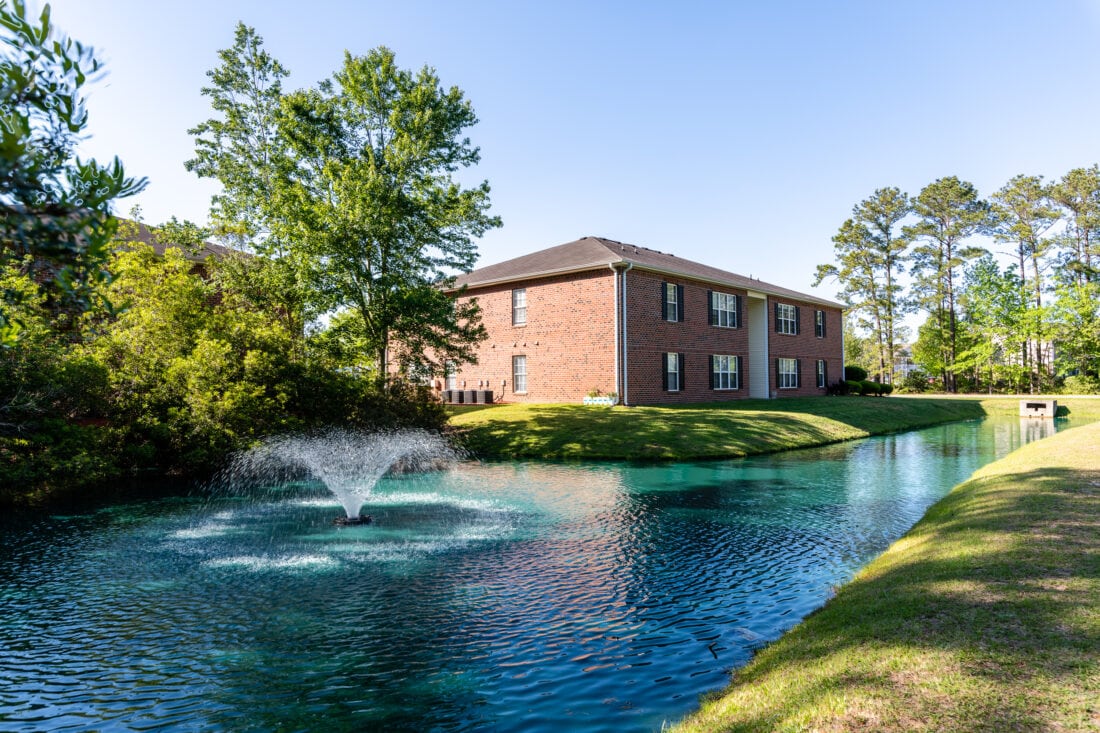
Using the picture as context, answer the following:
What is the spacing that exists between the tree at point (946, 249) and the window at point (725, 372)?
30.6 m

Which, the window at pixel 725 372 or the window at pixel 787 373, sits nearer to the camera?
the window at pixel 725 372

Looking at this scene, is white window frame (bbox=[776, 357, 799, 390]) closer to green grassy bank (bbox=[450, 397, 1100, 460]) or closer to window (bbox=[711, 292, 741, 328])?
window (bbox=[711, 292, 741, 328])

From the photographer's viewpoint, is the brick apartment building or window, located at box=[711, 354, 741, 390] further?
window, located at box=[711, 354, 741, 390]

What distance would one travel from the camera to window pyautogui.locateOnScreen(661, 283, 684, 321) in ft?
90.1

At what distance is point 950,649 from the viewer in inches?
166

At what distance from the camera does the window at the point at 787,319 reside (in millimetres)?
35594

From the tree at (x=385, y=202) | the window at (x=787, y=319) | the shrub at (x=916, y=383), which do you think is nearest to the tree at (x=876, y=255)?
the shrub at (x=916, y=383)

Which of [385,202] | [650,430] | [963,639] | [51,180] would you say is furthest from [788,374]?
[51,180]

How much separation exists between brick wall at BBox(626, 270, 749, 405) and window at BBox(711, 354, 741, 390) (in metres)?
0.28

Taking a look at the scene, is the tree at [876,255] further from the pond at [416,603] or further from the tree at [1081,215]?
the pond at [416,603]

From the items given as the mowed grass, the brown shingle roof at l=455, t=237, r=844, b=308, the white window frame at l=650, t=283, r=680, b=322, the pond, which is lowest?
the pond

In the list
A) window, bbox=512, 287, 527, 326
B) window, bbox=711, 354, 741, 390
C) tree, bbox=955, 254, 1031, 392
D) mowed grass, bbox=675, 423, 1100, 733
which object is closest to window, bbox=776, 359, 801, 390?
window, bbox=711, 354, 741, 390

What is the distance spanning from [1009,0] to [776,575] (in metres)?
15.5

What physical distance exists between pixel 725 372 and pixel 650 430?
1250 cm
